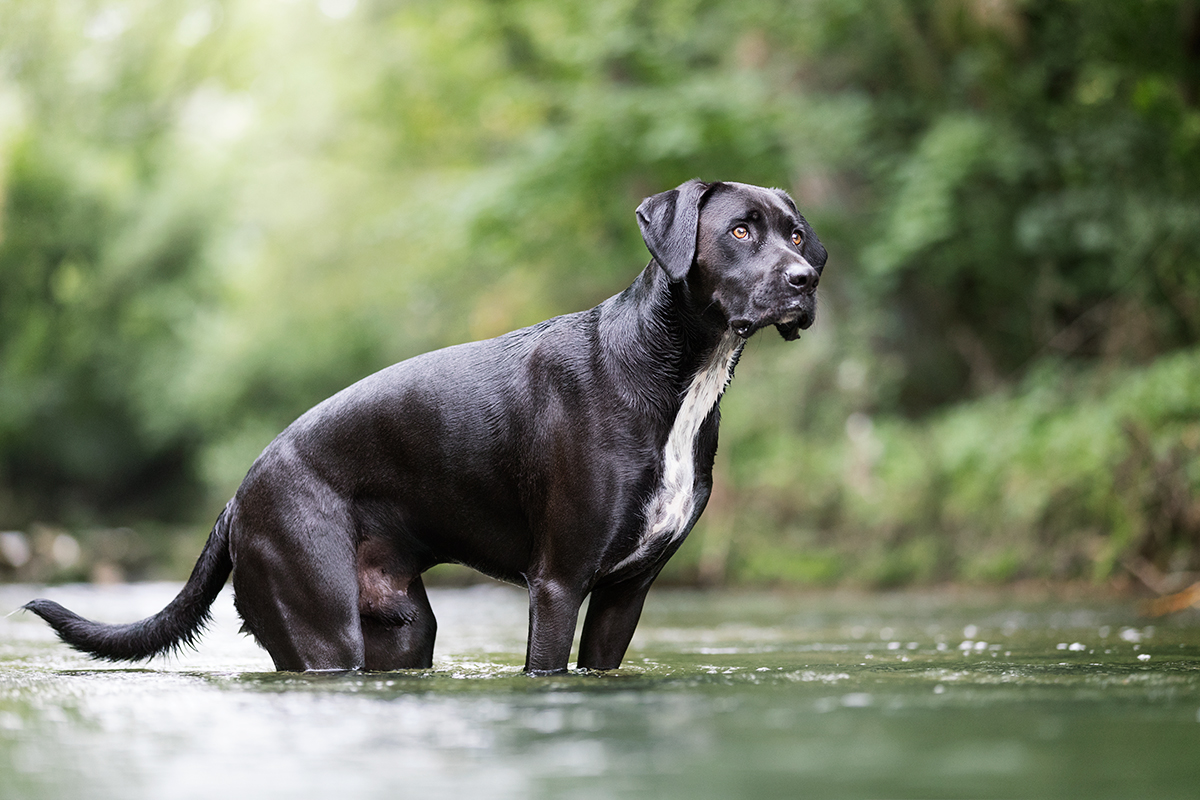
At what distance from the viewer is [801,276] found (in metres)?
4.43

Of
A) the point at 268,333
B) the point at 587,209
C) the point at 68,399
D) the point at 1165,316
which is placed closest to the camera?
the point at 1165,316

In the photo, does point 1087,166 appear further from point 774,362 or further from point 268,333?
point 268,333

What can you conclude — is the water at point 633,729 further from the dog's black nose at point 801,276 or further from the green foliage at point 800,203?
the green foliage at point 800,203

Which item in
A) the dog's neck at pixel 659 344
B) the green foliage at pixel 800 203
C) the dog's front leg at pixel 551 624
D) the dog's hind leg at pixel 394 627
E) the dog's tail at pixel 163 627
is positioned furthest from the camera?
the green foliage at pixel 800 203

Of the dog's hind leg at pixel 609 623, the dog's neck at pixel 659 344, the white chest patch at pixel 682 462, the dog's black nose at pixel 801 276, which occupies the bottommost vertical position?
the dog's hind leg at pixel 609 623

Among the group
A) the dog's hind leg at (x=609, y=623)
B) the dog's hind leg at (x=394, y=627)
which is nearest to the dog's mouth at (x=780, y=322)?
the dog's hind leg at (x=609, y=623)

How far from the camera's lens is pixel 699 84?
17938 millimetres

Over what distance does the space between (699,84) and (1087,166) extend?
5280mm

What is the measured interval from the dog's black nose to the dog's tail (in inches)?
91.9

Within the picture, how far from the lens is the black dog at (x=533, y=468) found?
A: 14.5 feet

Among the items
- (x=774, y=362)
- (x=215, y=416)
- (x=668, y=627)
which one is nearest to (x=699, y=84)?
(x=774, y=362)

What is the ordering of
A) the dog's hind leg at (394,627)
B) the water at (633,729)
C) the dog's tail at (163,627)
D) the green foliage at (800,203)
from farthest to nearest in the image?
1. the green foliage at (800,203)
2. the dog's tail at (163,627)
3. the dog's hind leg at (394,627)
4. the water at (633,729)

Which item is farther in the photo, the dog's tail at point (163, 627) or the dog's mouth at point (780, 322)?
the dog's tail at point (163, 627)

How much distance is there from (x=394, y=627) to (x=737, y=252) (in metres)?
1.88
